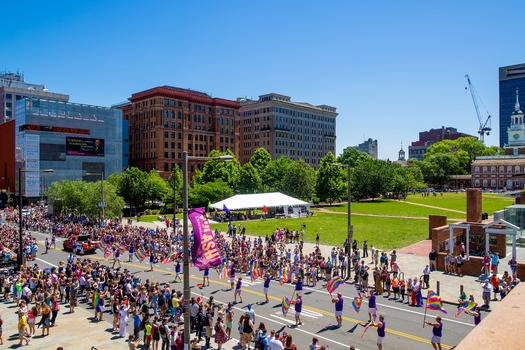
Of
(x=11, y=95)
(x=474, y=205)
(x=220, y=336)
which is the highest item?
(x=11, y=95)

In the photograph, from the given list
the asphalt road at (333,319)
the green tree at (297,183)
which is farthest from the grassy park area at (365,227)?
the asphalt road at (333,319)

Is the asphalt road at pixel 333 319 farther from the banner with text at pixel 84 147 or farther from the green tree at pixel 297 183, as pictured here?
the banner with text at pixel 84 147

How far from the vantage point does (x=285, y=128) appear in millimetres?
143750

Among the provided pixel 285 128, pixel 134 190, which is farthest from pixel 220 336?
pixel 285 128

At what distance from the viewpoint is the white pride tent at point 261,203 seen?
5566 cm

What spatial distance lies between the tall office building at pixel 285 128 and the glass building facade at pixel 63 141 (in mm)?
54299

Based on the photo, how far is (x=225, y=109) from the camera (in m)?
126

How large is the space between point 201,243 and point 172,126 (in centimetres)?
10413

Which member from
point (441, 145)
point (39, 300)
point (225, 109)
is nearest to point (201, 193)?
point (39, 300)

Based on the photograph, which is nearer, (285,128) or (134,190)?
(134,190)

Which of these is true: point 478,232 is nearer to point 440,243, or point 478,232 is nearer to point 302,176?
point 440,243

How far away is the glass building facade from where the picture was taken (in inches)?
3339

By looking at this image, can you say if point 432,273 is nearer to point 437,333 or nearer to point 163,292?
point 437,333

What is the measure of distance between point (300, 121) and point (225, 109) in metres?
35.6
